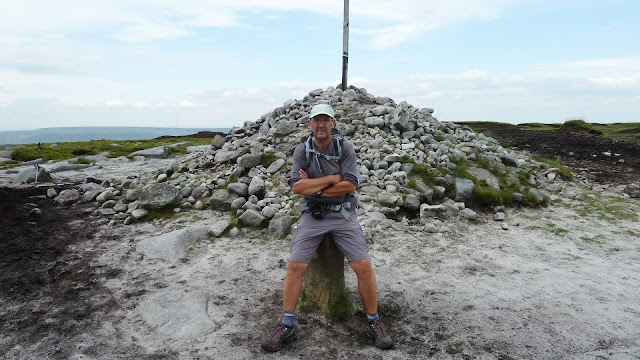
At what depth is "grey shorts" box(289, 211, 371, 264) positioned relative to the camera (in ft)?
19.1

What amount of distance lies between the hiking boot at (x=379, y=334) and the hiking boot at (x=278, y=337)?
1081 millimetres

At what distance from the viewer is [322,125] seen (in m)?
5.89

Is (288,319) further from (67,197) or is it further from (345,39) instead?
(345,39)

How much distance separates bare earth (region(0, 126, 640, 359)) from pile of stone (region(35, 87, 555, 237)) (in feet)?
2.35

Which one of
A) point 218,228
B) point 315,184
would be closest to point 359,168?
point 218,228

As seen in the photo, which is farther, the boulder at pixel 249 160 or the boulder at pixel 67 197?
the boulder at pixel 67 197

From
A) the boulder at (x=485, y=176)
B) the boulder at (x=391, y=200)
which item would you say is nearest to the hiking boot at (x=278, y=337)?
the boulder at (x=391, y=200)

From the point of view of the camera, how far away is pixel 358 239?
5910 millimetres

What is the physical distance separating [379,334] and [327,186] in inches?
85.3

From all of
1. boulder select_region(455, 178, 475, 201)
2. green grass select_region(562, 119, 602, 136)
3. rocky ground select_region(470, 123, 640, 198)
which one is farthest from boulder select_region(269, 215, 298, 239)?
green grass select_region(562, 119, 602, 136)

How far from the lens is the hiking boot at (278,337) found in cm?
542

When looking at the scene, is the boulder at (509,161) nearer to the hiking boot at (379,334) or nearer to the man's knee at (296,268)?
the hiking boot at (379,334)

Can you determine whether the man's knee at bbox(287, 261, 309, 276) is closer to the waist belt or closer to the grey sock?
the grey sock

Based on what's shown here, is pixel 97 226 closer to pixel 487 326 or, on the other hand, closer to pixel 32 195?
pixel 32 195
